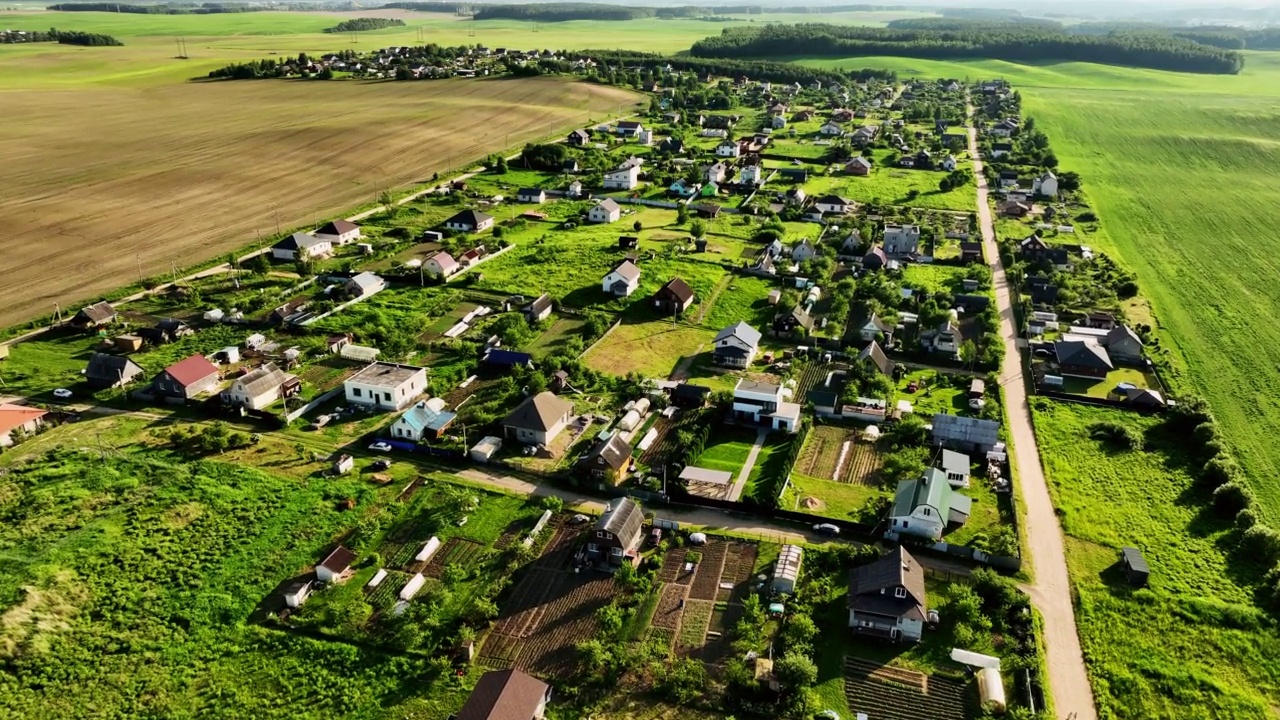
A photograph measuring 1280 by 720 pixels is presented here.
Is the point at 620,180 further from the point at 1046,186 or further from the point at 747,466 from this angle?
the point at 747,466

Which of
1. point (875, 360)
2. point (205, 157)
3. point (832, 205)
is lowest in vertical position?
point (875, 360)

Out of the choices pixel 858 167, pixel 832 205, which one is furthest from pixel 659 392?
pixel 858 167

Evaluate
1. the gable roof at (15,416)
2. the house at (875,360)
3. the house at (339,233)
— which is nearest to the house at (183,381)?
the gable roof at (15,416)

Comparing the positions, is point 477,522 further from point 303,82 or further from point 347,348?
point 303,82

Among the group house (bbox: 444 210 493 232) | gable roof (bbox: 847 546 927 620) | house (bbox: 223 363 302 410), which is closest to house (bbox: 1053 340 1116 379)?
gable roof (bbox: 847 546 927 620)

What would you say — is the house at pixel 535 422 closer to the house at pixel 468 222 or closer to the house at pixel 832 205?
the house at pixel 468 222

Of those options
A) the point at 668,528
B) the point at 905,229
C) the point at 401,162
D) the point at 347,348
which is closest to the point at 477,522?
the point at 668,528
